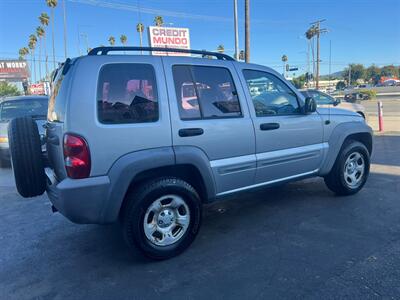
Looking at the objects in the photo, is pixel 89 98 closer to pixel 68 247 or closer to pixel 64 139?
pixel 64 139

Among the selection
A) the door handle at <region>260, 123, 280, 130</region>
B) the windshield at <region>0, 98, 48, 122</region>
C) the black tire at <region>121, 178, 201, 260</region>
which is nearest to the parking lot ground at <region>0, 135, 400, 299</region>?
the black tire at <region>121, 178, 201, 260</region>

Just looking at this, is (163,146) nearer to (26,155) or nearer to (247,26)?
(26,155)

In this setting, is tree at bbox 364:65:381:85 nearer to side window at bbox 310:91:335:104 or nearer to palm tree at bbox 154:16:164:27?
palm tree at bbox 154:16:164:27

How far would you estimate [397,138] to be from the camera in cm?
936

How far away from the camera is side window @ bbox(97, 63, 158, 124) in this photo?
279cm

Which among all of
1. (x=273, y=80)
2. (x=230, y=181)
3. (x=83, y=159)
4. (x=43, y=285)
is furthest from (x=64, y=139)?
(x=273, y=80)

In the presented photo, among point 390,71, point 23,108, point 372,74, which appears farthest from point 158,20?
point 390,71

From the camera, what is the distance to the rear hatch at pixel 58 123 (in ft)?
9.11

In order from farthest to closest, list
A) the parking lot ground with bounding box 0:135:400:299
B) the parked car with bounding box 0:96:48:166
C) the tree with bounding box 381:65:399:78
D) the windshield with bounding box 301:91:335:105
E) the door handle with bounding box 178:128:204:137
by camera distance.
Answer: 1. the tree with bounding box 381:65:399:78
2. the windshield with bounding box 301:91:335:105
3. the parked car with bounding box 0:96:48:166
4. the door handle with bounding box 178:128:204:137
5. the parking lot ground with bounding box 0:135:400:299

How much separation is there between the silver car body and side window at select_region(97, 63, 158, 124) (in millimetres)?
56

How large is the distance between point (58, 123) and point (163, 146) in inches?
37.3

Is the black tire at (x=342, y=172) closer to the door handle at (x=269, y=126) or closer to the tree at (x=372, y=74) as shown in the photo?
the door handle at (x=269, y=126)

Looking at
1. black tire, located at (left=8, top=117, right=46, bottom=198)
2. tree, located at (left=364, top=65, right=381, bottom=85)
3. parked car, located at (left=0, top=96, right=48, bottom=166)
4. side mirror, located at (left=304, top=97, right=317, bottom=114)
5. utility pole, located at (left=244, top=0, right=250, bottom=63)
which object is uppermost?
tree, located at (left=364, top=65, right=381, bottom=85)

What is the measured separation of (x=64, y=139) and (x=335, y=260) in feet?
8.66
